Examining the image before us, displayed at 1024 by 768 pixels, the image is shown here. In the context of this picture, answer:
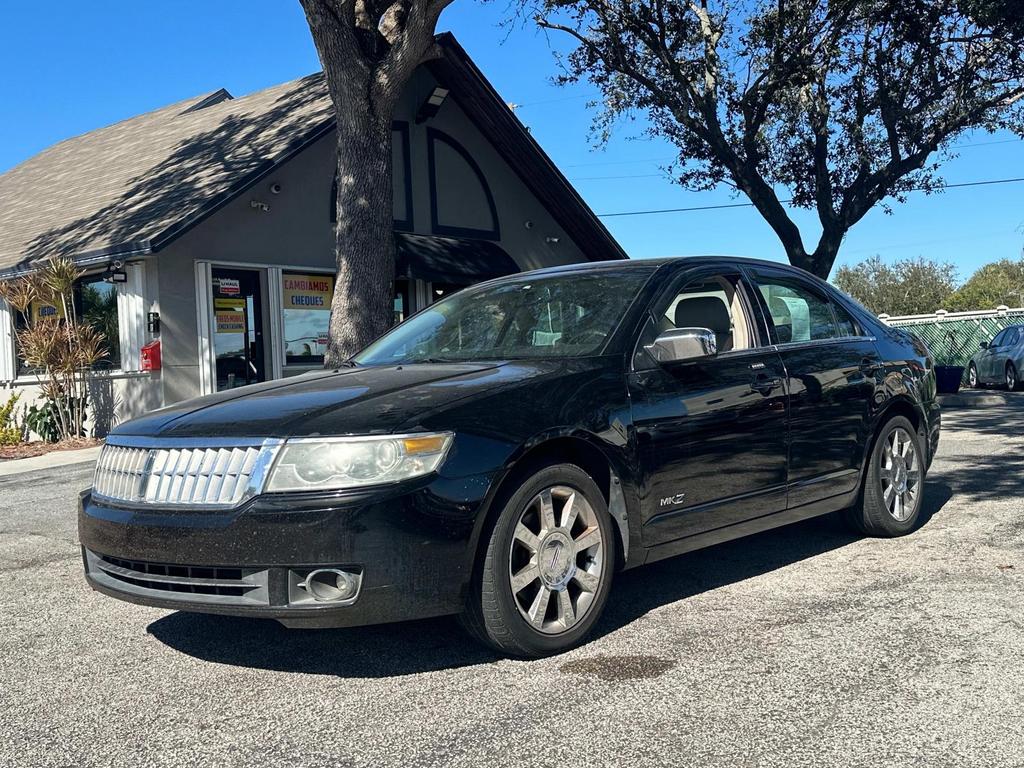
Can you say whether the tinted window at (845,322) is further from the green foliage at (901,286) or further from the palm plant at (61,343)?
the green foliage at (901,286)

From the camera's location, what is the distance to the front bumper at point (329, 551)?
357 cm

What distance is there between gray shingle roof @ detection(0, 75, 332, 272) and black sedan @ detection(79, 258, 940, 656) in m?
9.51

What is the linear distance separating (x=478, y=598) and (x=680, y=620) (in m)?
1.16

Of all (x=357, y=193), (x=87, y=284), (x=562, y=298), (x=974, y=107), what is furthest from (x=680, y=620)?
(x=974, y=107)

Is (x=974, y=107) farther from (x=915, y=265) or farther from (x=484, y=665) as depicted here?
(x=915, y=265)

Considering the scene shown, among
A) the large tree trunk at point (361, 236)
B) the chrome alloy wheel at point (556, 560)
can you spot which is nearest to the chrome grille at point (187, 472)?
the chrome alloy wheel at point (556, 560)

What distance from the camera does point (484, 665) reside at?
400 centimetres

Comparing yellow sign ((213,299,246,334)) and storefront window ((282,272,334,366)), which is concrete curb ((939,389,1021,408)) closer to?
storefront window ((282,272,334,366))

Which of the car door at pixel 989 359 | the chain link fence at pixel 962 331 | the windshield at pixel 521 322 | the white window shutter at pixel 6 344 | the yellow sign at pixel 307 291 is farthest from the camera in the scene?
the chain link fence at pixel 962 331

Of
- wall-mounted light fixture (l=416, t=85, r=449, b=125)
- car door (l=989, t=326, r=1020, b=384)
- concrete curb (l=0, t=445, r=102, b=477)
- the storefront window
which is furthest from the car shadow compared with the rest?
car door (l=989, t=326, r=1020, b=384)

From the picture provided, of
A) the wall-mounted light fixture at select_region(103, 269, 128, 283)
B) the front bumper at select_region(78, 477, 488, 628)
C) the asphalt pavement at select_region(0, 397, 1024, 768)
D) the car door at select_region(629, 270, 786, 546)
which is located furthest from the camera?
the wall-mounted light fixture at select_region(103, 269, 128, 283)

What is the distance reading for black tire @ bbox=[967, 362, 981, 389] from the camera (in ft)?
76.7

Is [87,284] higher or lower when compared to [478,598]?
higher

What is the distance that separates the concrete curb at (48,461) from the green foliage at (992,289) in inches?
2916
